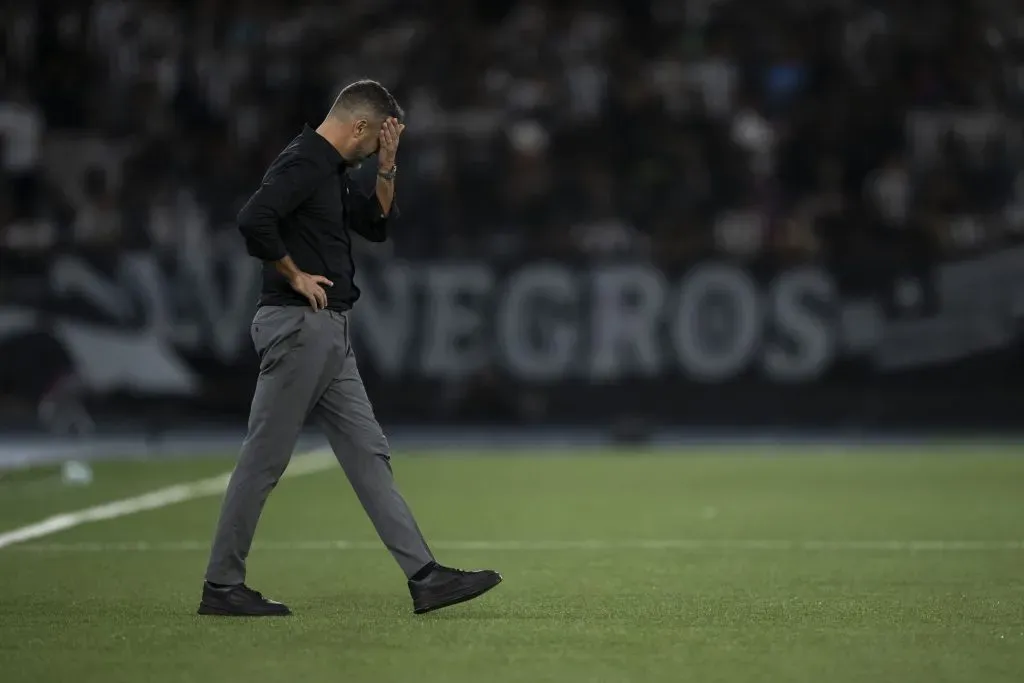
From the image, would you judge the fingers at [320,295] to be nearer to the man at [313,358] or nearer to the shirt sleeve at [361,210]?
the man at [313,358]

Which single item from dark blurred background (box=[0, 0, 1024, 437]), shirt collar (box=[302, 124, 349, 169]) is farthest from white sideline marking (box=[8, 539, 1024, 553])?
dark blurred background (box=[0, 0, 1024, 437])

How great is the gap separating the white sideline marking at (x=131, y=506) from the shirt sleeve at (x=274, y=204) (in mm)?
4062

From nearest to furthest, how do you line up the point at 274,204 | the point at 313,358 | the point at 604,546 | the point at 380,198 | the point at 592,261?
1. the point at 274,204
2. the point at 313,358
3. the point at 380,198
4. the point at 604,546
5. the point at 592,261

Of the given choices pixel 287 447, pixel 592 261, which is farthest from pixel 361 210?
pixel 592 261

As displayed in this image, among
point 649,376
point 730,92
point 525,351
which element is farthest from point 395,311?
point 730,92

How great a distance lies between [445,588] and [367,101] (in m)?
2.11

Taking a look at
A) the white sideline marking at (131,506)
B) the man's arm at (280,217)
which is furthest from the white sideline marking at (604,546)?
the man's arm at (280,217)

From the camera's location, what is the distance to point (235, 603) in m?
7.77

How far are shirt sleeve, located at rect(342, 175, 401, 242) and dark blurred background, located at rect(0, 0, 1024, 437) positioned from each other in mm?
12256

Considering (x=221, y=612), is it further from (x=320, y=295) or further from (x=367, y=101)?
(x=367, y=101)

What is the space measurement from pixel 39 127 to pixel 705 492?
38.8ft

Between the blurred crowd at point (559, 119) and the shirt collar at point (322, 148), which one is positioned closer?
the shirt collar at point (322, 148)

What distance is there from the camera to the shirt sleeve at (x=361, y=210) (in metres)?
8.17

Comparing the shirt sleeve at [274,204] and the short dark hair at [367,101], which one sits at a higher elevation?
the short dark hair at [367,101]
